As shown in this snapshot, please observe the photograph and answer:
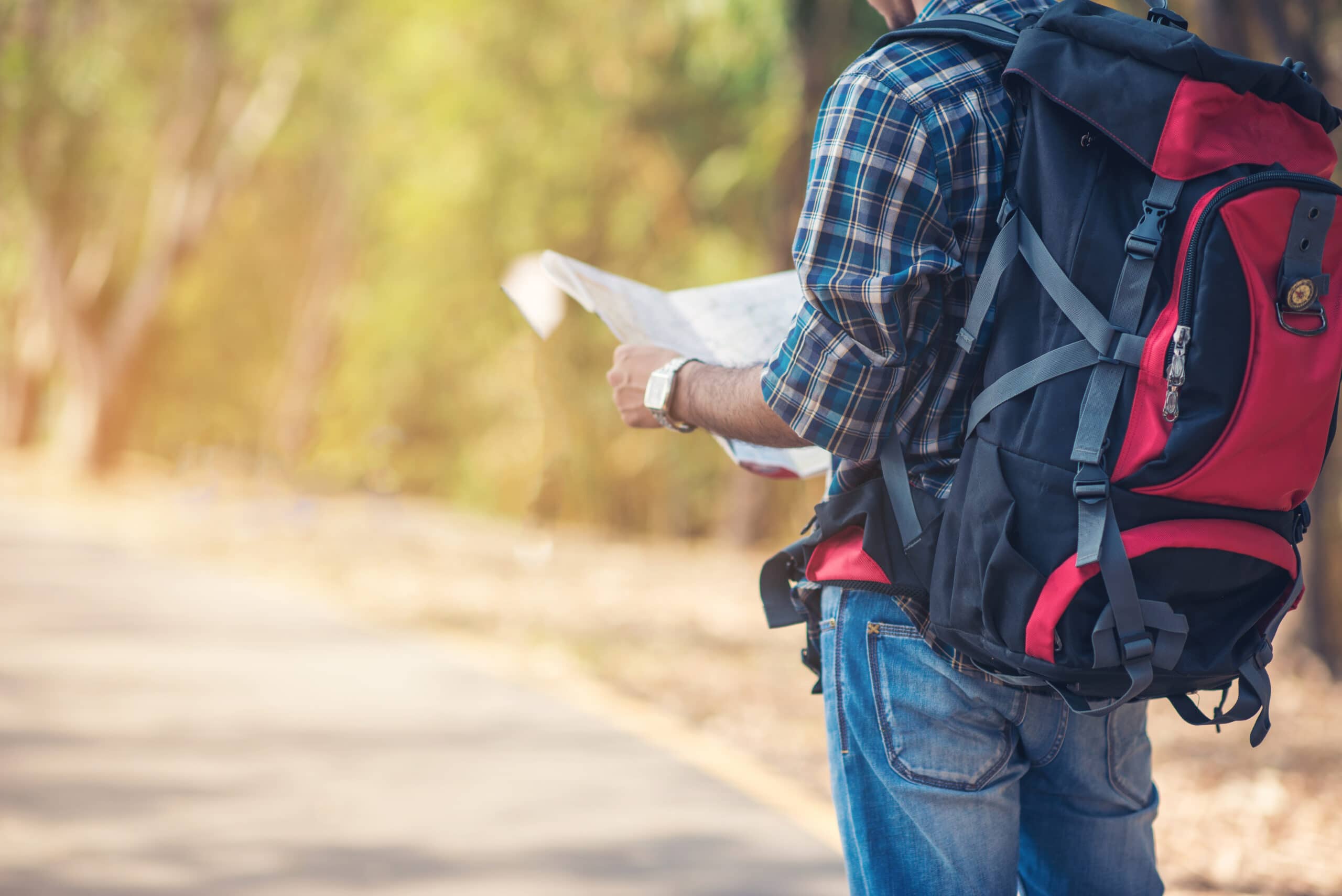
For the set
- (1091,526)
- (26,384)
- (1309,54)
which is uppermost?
(1309,54)

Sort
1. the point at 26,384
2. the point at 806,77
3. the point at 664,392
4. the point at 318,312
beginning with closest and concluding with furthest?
the point at 664,392, the point at 806,77, the point at 26,384, the point at 318,312

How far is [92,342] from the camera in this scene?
1542 cm

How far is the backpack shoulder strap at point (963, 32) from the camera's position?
4.66 ft

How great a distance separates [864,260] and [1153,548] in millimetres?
419

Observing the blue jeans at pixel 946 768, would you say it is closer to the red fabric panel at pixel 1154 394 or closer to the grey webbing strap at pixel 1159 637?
the grey webbing strap at pixel 1159 637

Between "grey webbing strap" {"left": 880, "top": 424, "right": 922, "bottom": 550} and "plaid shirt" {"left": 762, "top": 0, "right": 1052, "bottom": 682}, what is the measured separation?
0.02 m

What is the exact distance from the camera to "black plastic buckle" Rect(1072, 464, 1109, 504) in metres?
1.30

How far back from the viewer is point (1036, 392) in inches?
53.4

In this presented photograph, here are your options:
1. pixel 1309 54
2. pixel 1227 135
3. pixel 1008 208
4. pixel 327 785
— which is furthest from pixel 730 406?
pixel 1309 54

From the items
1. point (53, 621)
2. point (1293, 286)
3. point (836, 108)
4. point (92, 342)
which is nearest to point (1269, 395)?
point (1293, 286)

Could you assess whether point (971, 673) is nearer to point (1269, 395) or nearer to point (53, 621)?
point (1269, 395)

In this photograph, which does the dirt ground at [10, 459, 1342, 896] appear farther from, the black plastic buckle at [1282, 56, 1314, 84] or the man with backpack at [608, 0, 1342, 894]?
the black plastic buckle at [1282, 56, 1314, 84]

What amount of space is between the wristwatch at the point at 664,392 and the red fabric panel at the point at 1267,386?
58 centimetres

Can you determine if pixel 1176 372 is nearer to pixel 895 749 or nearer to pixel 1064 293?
pixel 1064 293
